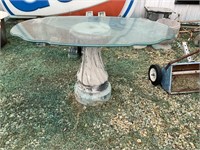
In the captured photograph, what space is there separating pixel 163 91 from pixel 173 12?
9.10 feet

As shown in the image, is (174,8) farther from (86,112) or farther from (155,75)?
(86,112)

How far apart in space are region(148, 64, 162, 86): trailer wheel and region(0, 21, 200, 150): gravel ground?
9cm

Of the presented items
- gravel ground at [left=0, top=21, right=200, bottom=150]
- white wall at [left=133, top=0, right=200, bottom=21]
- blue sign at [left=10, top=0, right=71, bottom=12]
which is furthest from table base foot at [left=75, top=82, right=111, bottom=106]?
white wall at [left=133, top=0, right=200, bottom=21]

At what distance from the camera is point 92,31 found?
282 cm

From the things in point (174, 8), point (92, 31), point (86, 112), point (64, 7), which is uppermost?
point (92, 31)

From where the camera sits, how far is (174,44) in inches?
194

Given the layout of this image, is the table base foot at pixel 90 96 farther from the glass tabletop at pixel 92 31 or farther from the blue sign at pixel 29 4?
the blue sign at pixel 29 4

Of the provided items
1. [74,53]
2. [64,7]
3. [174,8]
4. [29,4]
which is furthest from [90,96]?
[174,8]

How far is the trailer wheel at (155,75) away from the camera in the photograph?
3461 millimetres

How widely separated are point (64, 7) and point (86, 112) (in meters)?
2.88

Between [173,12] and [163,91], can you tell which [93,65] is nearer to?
[163,91]

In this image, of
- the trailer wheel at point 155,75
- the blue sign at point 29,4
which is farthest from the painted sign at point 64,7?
the trailer wheel at point 155,75

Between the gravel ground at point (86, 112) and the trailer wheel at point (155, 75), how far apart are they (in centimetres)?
9

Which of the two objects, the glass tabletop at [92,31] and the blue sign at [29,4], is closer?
the glass tabletop at [92,31]
